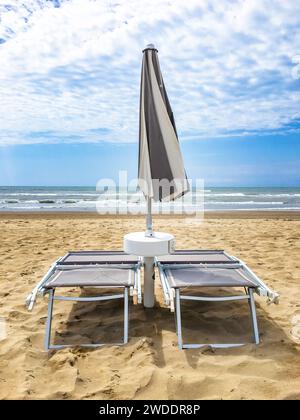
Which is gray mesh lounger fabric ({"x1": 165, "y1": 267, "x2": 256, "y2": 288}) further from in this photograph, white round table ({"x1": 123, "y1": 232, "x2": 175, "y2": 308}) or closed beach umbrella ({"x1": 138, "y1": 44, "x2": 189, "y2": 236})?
closed beach umbrella ({"x1": 138, "y1": 44, "x2": 189, "y2": 236})

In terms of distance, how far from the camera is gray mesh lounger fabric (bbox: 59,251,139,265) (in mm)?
3588

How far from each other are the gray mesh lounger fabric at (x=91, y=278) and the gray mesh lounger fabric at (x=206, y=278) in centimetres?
41

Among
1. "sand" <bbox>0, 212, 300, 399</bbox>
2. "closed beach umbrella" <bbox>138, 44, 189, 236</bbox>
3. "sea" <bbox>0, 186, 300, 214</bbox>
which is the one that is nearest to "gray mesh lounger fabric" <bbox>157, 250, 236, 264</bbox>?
"sand" <bbox>0, 212, 300, 399</bbox>

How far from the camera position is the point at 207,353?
2.72 meters

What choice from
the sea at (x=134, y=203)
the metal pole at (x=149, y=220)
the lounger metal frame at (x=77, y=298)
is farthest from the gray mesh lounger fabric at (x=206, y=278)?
the sea at (x=134, y=203)

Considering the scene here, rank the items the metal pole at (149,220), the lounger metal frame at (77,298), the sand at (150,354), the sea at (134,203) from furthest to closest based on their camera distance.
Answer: the sea at (134,203) → the metal pole at (149,220) → the lounger metal frame at (77,298) → the sand at (150,354)

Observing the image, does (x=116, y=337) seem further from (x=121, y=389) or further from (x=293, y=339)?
(x=293, y=339)

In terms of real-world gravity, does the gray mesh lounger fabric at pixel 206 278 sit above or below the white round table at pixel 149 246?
below

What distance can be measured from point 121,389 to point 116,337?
0.78 m

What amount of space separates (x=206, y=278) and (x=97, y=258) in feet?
4.43

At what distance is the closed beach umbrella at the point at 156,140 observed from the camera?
3.15 meters

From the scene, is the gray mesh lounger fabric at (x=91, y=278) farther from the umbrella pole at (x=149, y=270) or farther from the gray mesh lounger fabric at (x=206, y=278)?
the gray mesh lounger fabric at (x=206, y=278)

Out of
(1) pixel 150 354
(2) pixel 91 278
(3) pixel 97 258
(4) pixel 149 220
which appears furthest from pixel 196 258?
(1) pixel 150 354
